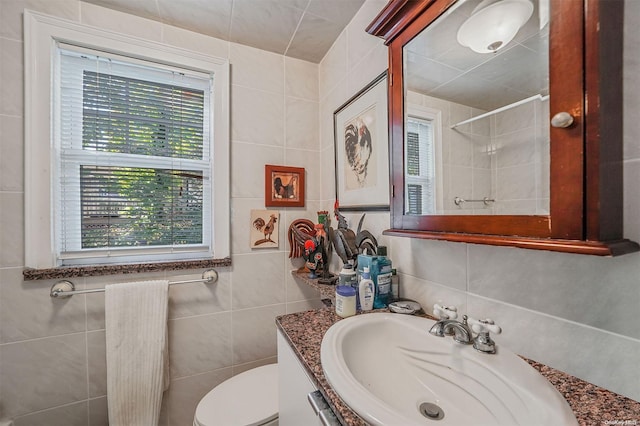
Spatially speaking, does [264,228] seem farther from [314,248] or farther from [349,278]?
[349,278]

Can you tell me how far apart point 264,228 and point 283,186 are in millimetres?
287

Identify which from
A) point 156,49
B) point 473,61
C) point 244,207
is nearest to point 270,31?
point 156,49

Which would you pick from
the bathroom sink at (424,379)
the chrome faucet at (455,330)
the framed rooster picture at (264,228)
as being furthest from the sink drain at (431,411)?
the framed rooster picture at (264,228)

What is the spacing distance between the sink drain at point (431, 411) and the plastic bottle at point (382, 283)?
1.09ft

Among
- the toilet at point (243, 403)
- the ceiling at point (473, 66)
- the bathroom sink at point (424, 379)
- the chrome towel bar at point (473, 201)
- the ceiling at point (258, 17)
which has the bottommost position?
the toilet at point (243, 403)

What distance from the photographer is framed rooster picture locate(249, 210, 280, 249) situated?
1494 millimetres

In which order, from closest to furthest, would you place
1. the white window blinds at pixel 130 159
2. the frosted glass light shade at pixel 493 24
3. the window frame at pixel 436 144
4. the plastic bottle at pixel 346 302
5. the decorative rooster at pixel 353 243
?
the frosted glass light shade at pixel 493 24 → the window frame at pixel 436 144 → the plastic bottle at pixel 346 302 → the decorative rooster at pixel 353 243 → the white window blinds at pixel 130 159

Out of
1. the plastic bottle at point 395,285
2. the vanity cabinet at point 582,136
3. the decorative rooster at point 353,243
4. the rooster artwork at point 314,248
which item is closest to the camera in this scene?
the vanity cabinet at point 582,136

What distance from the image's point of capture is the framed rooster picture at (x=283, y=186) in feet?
5.00

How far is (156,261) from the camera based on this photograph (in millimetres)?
1309

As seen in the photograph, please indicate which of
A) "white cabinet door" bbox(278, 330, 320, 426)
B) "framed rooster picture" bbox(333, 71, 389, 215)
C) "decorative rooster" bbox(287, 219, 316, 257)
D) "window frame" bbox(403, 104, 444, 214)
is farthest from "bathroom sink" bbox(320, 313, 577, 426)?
"decorative rooster" bbox(287, 219, 316, 257)

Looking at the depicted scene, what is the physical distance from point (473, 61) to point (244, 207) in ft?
4.07

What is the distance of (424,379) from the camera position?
2.24ft

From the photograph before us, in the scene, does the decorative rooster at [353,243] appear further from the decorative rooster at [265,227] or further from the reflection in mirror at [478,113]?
the decorative rooster at [265,227]
